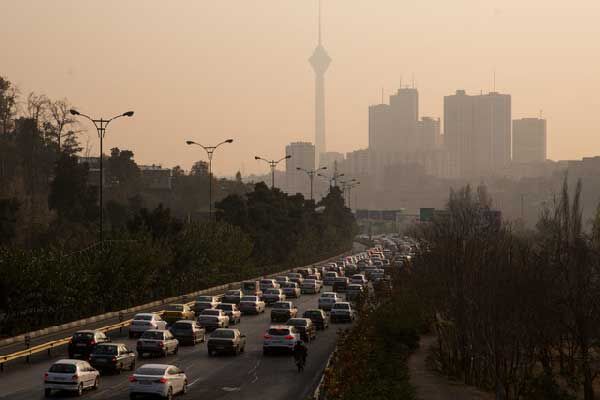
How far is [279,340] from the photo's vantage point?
44.2m

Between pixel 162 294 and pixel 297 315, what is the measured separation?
39.3ft

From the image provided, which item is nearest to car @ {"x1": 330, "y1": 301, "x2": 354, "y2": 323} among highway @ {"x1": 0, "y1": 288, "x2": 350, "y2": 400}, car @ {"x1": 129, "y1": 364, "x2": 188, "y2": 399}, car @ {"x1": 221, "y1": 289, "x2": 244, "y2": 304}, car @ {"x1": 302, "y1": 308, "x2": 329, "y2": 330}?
car @ {"x1": 302, "y1": 308, "x2": 329, "y2": 330}

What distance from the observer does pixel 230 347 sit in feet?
142

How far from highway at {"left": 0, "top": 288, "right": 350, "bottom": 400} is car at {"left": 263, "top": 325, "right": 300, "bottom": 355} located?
394mm

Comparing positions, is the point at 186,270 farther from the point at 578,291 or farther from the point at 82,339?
the point at 578,291

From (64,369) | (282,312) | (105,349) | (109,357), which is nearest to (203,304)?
(282,312)

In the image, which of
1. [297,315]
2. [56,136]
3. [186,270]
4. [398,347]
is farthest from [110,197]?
[398,347]

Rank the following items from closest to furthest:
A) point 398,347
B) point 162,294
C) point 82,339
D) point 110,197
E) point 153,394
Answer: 1. point 153,394
2. point 82,339
3. point 398,347
4. point 162,294
5. point 110,197

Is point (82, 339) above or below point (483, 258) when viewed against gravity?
below

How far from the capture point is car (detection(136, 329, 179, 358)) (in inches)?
1610

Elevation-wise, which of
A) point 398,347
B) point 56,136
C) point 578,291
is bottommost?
point 398,347

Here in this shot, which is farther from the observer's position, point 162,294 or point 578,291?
point 162,294

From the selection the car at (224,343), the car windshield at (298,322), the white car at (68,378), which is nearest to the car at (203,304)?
the car windshield at (298,322)

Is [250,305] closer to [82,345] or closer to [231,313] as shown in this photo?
[231,313]
